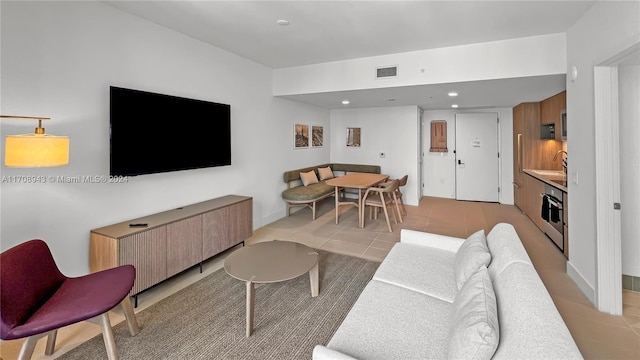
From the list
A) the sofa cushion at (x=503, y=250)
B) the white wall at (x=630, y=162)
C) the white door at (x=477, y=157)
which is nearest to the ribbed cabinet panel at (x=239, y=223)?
the sofa cushion at (x=503, y=250)

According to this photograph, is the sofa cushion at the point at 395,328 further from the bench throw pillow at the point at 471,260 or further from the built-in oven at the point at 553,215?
the built-in oven at the point at 553,215

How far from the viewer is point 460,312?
54.6 inches

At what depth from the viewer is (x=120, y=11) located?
2828mm

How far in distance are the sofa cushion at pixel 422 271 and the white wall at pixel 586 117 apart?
4.54 ft

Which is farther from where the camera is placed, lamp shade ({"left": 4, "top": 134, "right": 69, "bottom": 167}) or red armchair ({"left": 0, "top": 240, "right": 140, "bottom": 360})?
lamp shade ({"left": 4, "top": 134, "right": 69, "bottom": 167})

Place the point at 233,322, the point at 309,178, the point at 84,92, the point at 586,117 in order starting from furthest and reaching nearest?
the point at 309,178 → the point at 586,117 → the point at 84,92 → the point at 233,322

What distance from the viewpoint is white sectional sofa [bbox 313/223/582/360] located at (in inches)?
42.1

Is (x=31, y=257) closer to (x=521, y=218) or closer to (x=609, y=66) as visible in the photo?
(x=609, y=66)

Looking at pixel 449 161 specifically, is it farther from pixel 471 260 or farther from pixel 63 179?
pixel 63 179

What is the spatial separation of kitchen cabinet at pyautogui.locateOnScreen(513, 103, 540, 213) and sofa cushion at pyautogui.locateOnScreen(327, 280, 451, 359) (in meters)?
4.74

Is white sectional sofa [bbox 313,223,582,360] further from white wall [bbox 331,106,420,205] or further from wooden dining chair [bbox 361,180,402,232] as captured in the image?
white wall [bbox 331,106,420,205]

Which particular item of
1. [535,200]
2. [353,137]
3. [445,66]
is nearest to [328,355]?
[445,66]

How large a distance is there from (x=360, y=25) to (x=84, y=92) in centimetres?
279

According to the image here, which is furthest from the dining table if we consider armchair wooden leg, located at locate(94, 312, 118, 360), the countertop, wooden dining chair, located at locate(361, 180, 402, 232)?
armchair wooden leg, located at locate(94, 312, 118, 360)
